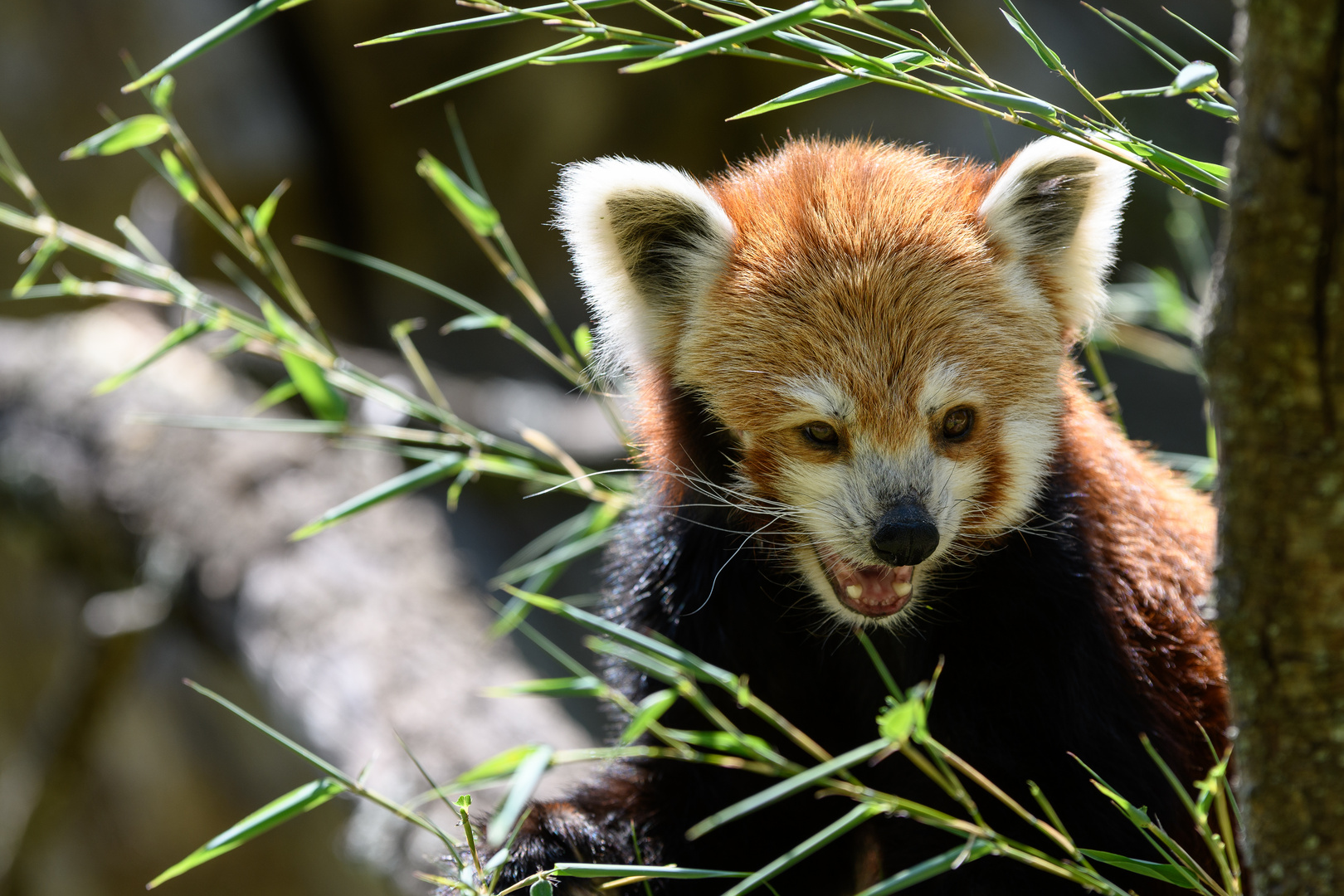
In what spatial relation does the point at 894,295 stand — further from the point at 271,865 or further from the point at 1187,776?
the point at 271,865

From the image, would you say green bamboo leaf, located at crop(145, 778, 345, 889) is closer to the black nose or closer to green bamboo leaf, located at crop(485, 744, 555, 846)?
green bamboo leaf, located at crop(485, 744, 555, 846)

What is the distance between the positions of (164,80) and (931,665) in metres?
1.85

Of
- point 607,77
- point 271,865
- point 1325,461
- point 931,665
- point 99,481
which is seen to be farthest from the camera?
point 607,77

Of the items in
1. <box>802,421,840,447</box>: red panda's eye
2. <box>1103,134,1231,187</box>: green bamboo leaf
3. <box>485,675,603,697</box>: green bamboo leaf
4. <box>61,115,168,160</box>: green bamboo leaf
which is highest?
<box>1103,134,1231,187</box>: green bamboo leaf

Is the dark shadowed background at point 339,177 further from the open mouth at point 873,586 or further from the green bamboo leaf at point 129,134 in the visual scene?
the open mouth at point 873,586

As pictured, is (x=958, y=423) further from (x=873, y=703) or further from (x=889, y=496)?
(x=873, y=703)

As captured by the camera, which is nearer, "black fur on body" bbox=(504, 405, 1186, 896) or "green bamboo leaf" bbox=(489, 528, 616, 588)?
"black fur on body" bbox=(504, 405, 1186, 896)

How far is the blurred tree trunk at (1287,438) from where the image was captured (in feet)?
2.87

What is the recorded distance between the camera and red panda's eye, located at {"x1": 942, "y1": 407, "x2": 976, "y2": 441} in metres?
2.03

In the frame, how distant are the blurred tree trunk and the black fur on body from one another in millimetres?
820

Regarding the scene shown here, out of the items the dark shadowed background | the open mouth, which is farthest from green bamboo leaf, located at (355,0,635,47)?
the dark shadowed background

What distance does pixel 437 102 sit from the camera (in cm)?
815

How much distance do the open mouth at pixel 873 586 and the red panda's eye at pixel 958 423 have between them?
265 mm

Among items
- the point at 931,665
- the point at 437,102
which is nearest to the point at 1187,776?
the point at 931,665
